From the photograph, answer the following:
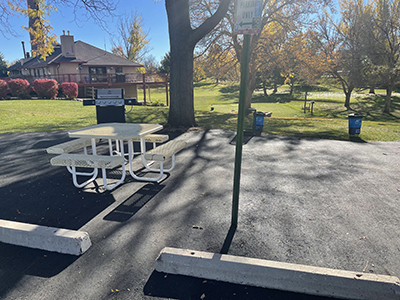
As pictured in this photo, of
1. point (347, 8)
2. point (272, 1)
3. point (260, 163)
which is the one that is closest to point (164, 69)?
point (347, 8)

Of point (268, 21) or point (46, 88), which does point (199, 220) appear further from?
point (46, 88)

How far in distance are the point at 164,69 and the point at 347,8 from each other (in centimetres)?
3699

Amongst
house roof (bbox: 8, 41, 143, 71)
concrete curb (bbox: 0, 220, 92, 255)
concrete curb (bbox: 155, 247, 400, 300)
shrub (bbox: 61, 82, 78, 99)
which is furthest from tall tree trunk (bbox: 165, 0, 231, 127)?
house roof (bbox: 8, 41, 143, 71)

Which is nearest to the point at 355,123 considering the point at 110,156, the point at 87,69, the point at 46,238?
the point at 110,156

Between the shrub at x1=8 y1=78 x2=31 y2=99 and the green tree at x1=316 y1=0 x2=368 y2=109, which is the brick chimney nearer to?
the shrub at x1=8 y1=78 x2=31 y2=99

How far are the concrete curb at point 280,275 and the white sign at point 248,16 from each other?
238 cm

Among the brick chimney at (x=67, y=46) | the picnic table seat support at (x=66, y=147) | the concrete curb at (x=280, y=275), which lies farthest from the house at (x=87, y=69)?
the concrete curb at (x=280, y=275)

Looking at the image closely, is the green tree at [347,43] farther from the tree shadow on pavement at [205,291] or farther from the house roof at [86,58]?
the tree shadow on pavement at [205,291]

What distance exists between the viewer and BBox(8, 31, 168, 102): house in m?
27.9

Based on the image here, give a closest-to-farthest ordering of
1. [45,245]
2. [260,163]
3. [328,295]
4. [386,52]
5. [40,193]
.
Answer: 1. [328,295]
2. [45,245]
3. [40,193]
4. [260,163]
5. [386,52]

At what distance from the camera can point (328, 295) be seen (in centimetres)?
260

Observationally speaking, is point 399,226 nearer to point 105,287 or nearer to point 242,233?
point 242,233

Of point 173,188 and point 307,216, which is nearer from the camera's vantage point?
point 307,216

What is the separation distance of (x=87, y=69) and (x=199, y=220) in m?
35.3
